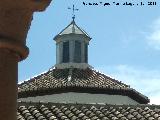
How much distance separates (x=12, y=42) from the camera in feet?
8.23

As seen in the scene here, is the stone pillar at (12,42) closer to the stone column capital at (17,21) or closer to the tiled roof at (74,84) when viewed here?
the stone column capital at (17,21)

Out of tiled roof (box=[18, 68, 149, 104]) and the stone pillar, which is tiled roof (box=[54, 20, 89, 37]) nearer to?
tiled roof (box=[18, 68, 149, 104])

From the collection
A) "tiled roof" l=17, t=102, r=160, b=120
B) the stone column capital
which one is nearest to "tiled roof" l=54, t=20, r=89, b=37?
"tiled roof" l=17, t=102, r=160, b=120

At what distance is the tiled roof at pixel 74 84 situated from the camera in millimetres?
21266

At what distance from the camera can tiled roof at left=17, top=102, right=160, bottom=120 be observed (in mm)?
13491

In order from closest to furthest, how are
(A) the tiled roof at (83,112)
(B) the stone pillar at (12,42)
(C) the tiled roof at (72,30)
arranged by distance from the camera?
(B) the stone pillar at (12,42) → (A) the tiled roof at (83,112) → (C) the tiled roof at (72,30)

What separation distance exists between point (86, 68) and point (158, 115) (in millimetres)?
10031

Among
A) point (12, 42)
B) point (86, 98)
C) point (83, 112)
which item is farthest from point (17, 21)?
point (86, 98)

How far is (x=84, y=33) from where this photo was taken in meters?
26.0

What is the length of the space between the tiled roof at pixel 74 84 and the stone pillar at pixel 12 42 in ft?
59.6

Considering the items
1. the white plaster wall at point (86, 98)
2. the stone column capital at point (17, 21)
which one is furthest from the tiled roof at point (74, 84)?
the stone column capital at point (17, 21)

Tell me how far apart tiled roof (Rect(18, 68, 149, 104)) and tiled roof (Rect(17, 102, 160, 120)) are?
20.0 ft

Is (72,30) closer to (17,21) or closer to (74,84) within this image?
(74,84)

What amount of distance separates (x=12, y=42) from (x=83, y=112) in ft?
39.2
